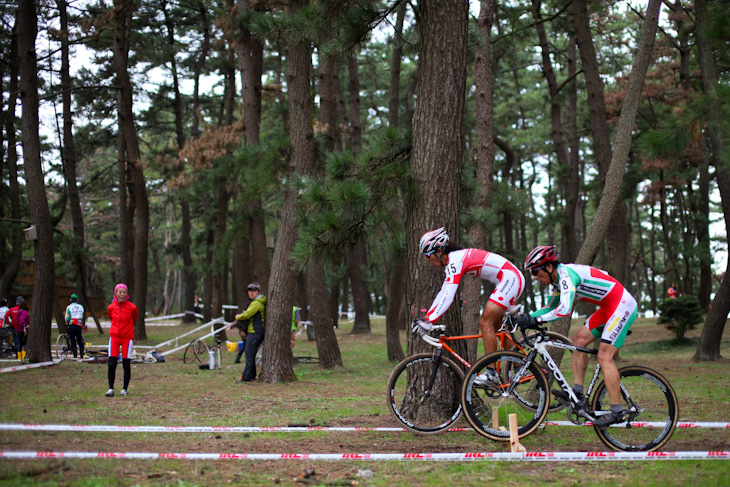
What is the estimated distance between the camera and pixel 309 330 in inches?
1038

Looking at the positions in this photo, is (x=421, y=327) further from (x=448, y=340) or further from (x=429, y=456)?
(x=429, y=456)

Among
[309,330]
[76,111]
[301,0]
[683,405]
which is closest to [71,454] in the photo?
[683,405]

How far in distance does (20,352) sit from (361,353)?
10.1 m

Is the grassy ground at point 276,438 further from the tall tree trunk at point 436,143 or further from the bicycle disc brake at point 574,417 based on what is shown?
the tall tree trunk at point 436,143

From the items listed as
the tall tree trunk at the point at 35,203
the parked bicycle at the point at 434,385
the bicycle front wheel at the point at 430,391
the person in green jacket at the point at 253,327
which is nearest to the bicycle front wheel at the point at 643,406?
the parked bicycle at the point at 434,385

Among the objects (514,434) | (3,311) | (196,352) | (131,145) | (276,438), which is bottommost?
(196,352)

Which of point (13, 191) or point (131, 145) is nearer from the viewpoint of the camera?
point (131, 145)

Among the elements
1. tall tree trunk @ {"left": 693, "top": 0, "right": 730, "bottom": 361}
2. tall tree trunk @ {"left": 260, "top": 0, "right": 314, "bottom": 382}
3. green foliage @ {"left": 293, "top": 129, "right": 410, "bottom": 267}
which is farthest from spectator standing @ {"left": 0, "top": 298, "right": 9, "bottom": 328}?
tall tree trunk @ {"left": 693, "top": 0, "right": 730, "bottom": 361}

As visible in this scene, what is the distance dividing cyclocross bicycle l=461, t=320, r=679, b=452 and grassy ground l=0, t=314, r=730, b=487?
23 centimetres

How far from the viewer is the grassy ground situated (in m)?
5.23

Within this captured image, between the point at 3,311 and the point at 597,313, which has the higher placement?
the point at 597,313

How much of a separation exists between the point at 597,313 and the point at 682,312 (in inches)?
631

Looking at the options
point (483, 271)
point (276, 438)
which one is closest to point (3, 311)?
point (276, 438)

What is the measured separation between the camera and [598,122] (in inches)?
642
